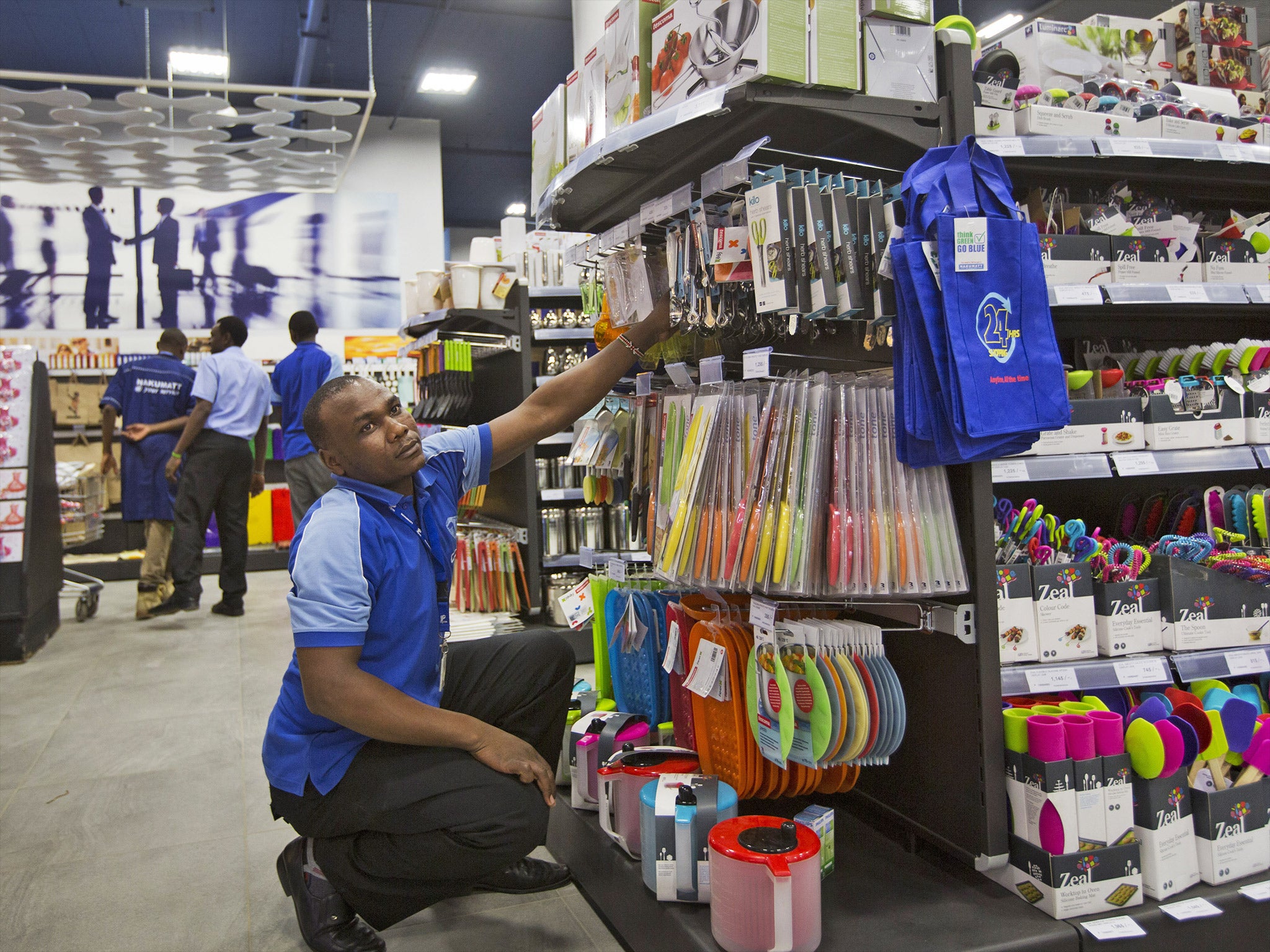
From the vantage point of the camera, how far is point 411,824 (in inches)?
73.5

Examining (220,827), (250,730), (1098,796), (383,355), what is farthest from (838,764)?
(383,355)

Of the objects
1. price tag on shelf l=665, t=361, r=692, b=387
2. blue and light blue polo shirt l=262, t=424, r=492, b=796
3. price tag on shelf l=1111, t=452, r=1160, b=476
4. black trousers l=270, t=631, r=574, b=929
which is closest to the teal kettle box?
black trousers l=270, t=631, r=574, b=929

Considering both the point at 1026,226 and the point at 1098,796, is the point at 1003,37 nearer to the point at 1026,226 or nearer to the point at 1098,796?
the point at 1026,226

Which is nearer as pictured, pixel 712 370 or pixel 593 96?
pixel 712 370

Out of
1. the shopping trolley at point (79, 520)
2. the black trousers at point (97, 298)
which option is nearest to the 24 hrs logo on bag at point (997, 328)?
the shopping trolley at point (79, 520)

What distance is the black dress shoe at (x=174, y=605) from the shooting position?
19.7 feet

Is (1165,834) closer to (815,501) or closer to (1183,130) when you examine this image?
(815,501)

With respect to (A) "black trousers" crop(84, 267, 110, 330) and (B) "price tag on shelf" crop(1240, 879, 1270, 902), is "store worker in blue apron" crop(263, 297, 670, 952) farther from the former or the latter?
(A) "black trousers" crop(84, 267, 110, 330)

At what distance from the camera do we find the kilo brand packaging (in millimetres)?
2131

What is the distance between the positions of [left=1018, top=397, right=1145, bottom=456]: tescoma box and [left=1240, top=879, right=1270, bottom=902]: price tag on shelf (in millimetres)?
1025

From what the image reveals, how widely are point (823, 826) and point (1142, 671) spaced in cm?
93

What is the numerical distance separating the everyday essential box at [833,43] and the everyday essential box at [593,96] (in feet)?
2.15

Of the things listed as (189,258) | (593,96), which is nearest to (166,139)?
(189,258)

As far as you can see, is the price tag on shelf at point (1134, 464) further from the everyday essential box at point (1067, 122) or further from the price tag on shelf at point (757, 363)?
the price tag on shelf at point (757, 363)
